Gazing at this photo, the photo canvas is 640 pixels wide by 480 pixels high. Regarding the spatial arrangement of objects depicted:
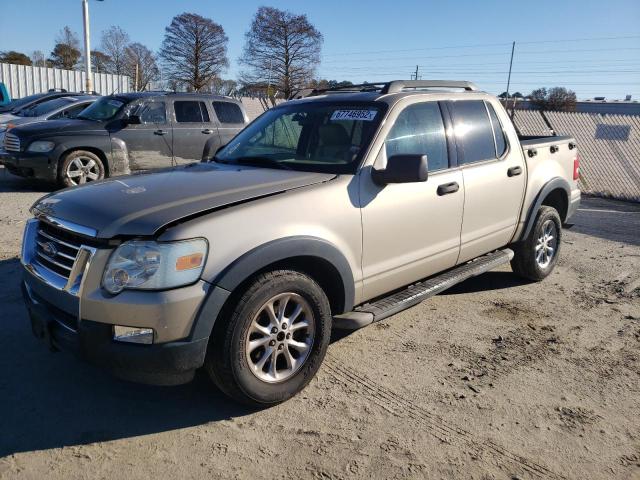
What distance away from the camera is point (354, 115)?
13.2 feet

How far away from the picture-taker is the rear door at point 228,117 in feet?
34.6

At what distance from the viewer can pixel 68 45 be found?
155ft

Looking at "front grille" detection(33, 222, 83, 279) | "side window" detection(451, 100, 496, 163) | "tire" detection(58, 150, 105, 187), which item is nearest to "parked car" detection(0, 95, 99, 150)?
"tire" detection(58, 150, 105, 187)

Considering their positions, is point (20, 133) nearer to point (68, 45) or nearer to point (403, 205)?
point (403, 205)

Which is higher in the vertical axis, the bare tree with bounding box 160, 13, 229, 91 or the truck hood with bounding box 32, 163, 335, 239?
the bare tree with bounding box 160, 13, 229, 91

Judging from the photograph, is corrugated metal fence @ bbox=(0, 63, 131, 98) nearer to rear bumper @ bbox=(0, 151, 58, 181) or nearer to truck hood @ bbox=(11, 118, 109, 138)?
truck hood @ bbox=(11, 118, 109, 138)

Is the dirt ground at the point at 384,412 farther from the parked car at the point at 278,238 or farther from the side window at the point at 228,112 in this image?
the side window at the point at 228,112

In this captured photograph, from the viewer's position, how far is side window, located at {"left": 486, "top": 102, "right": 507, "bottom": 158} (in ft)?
16.1

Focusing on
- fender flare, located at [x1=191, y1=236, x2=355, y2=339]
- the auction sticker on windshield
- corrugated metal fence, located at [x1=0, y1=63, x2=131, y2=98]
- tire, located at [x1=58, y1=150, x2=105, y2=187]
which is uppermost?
corrugated metal fence, located at [x1=0, y1=63, x2=131, y2=98]

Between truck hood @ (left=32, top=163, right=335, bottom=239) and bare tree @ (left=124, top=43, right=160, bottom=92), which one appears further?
bare tree @ (left=124, top=43, right=160, bottom=92)

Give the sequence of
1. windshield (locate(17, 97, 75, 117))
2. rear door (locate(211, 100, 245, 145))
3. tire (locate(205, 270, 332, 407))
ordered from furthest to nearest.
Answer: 1. windshield (locate(17, 97, 75, 117))
2. rear door (locate(211, 100, 245, 145))
3. tire (locate(205, 270, 332, 407))

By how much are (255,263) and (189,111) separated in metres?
8.06

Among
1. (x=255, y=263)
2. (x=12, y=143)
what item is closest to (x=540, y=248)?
(x=255, y=263)

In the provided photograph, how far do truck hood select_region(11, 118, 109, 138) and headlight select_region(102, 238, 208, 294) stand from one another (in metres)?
7.53
